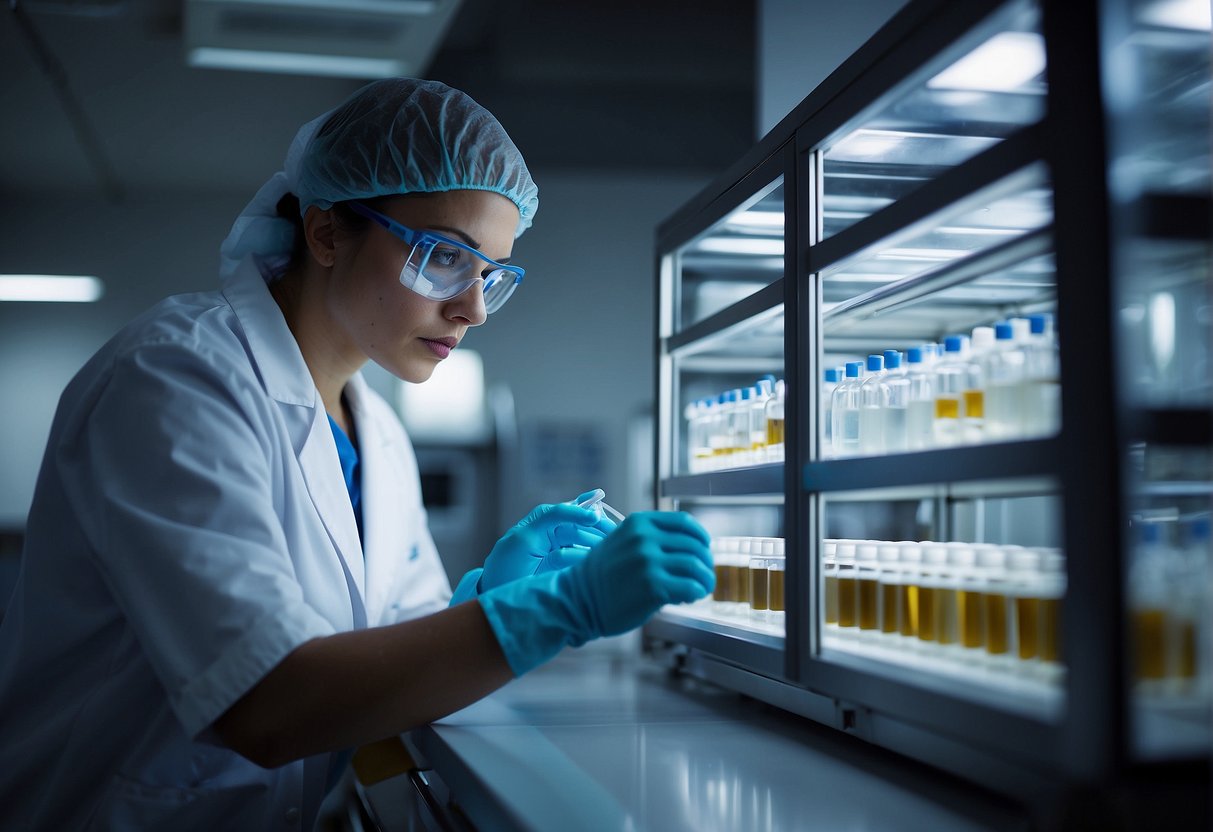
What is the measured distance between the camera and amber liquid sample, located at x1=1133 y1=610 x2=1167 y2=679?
3.07 ft

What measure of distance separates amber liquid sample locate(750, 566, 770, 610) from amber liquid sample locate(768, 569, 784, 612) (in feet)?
0.08

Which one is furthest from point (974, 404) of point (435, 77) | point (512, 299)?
point (512, 299)

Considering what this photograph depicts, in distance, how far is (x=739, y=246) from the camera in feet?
7.47

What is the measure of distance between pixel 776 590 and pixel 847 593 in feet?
0.91

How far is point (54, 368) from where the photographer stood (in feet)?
18.8

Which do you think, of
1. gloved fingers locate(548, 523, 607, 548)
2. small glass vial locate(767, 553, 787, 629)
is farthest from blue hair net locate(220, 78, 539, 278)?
small glass vial locate(767, 553, 787, 629)

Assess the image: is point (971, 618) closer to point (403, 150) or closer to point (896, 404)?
point (896, 404)

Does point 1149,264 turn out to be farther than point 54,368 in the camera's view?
No

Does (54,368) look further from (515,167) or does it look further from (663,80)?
(515,167)

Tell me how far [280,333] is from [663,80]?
3438 mm

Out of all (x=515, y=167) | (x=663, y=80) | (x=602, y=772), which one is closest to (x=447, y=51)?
(x=663, y=80)

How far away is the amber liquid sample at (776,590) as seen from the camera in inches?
70.2

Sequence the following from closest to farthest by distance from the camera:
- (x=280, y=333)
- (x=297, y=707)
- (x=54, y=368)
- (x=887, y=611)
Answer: (x=297, y=707)
(x=887, y=611)
(x=280, y=333)
(x=54, y=368)

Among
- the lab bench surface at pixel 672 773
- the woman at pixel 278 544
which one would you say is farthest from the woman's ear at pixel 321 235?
the lab bench surface at pixel 672 773
